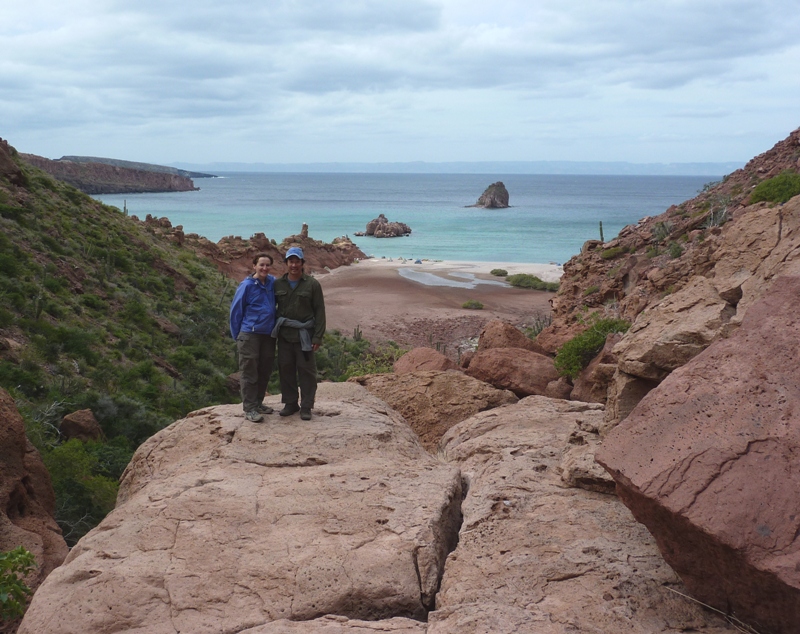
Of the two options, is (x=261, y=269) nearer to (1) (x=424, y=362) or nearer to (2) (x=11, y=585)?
(2) (x=11, y=585)

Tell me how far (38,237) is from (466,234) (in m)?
67.7

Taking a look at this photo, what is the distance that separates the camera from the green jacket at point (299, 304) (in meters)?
8.06

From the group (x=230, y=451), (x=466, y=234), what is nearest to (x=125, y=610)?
(x=230, y=451)

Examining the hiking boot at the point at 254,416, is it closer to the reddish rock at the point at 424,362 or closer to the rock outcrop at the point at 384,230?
the reddish rock at the point at 424,362

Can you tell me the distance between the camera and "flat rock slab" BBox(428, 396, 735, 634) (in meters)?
4.21

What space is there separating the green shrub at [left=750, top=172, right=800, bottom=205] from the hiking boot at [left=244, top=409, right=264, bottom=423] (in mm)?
10797

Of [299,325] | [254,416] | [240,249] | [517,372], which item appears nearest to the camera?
[299,325]

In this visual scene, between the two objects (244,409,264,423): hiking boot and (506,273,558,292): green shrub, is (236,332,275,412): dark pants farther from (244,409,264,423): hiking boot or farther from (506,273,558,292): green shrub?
(506,273,558,292): green shrub

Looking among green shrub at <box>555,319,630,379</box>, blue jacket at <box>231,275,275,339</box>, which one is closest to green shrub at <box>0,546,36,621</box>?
blue jacket at <box>231,275,275,339</box>

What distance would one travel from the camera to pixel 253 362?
8109 millimetres

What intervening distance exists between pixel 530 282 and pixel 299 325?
1457 inches

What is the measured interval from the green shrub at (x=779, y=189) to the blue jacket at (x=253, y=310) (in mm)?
10436

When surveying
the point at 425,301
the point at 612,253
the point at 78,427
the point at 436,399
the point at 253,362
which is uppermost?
the point at 612,253

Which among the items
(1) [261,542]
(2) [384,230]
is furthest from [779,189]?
(2) [384,230]
